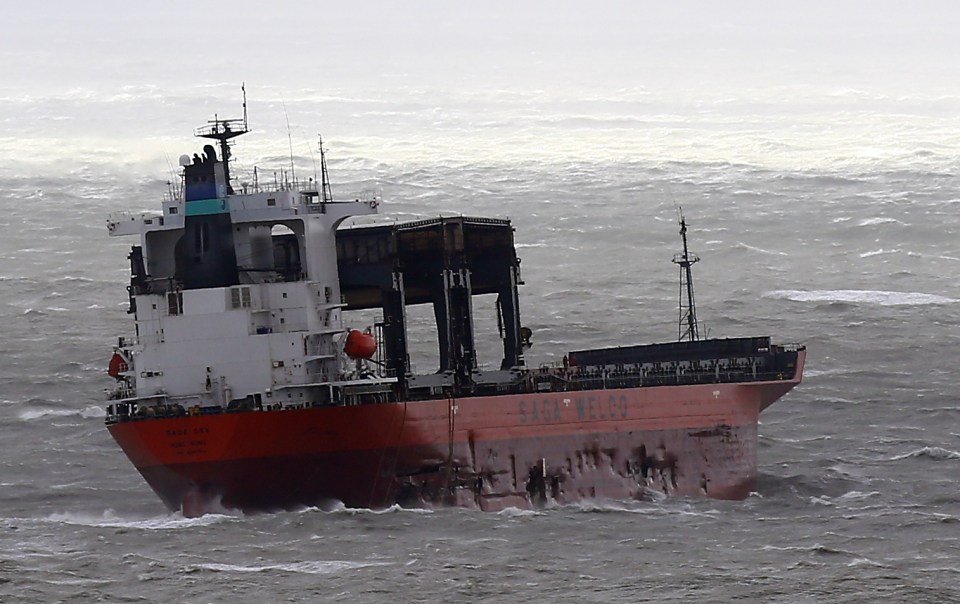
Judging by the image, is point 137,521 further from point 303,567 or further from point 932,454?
point 932,454

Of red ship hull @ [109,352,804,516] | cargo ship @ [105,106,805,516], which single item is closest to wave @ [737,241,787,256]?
red ship hull @ [109,352,804,516]

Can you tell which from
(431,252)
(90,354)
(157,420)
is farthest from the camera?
Result: (90,354)

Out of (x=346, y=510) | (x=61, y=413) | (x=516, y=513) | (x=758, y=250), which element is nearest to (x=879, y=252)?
(x=758, y=250)

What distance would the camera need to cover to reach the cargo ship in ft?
197

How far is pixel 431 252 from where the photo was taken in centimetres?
6969

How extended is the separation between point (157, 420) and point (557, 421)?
14.2m

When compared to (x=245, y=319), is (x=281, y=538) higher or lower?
lower

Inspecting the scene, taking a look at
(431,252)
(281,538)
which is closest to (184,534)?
(281,538)

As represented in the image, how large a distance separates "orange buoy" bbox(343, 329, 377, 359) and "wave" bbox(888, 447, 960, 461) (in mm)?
22502

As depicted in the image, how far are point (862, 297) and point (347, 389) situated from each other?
54819mm

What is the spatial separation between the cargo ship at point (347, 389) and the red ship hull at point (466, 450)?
0.06 metres

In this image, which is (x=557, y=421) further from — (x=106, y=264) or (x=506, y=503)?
(x=106, y=264)

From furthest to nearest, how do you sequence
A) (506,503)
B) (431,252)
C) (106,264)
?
(106,264)
(431,252)
(506,503)

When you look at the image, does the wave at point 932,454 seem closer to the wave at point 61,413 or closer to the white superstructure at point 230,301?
the white superstructure at point 230,301
